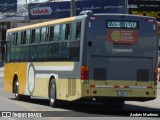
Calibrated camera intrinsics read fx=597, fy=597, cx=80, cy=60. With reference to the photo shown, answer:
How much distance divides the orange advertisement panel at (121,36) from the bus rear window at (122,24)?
0.13 metres

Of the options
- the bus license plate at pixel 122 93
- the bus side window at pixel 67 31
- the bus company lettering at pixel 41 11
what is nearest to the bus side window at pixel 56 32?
the bus side window at pixel 67 31

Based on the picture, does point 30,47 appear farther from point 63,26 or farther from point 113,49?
point 113,49

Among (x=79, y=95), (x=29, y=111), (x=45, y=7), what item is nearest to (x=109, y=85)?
(x=79, y=95)

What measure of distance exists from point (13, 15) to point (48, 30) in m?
49.3

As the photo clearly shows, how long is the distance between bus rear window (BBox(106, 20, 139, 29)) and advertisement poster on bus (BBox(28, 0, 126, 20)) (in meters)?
32.2

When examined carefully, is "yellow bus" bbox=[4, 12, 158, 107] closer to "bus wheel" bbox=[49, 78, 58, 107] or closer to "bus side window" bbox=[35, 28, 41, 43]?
"bus wheel" bbox=[49, 78, 58, 107]

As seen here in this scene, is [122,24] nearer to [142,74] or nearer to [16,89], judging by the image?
[142,74]

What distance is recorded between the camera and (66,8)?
190 ft

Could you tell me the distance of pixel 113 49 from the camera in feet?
64.6

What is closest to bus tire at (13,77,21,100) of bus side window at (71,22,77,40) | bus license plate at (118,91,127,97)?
bus side window at (71,22,77,40)

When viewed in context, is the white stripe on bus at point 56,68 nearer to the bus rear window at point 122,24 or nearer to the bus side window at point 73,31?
the bus side window at point 73,31

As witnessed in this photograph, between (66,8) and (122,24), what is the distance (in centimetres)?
3824

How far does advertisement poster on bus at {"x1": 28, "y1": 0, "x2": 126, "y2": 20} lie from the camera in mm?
54562

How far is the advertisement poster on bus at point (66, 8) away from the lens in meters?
54.6
